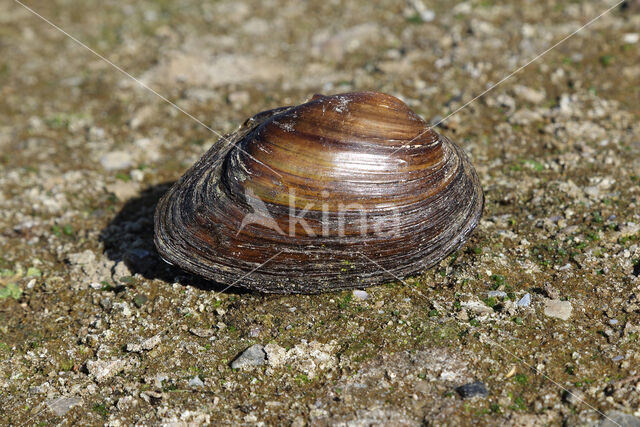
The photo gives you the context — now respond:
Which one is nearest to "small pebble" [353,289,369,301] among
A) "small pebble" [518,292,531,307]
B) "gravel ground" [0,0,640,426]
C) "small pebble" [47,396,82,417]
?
"gravel ground" [0,0,640,426]

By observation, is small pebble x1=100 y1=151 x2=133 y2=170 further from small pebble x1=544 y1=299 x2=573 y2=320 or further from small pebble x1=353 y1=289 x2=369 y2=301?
small pebble x1=544 y1=299 x2=573 y2=320

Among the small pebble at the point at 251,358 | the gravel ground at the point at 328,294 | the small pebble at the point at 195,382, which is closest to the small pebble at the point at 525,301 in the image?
the gravel ground at the point at 328,294

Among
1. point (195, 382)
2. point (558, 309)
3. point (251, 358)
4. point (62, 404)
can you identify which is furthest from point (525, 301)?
point (62, 404)

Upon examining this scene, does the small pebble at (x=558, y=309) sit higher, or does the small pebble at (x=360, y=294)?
the small pebble at (x=360, y=294)

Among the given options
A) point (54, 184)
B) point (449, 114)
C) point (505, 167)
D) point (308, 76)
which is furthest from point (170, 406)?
point (308, 76)

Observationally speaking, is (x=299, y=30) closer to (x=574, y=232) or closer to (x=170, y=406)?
(x=574, y=232)

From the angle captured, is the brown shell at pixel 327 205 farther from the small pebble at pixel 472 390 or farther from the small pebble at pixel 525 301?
the small pebble at pixel 472 390
